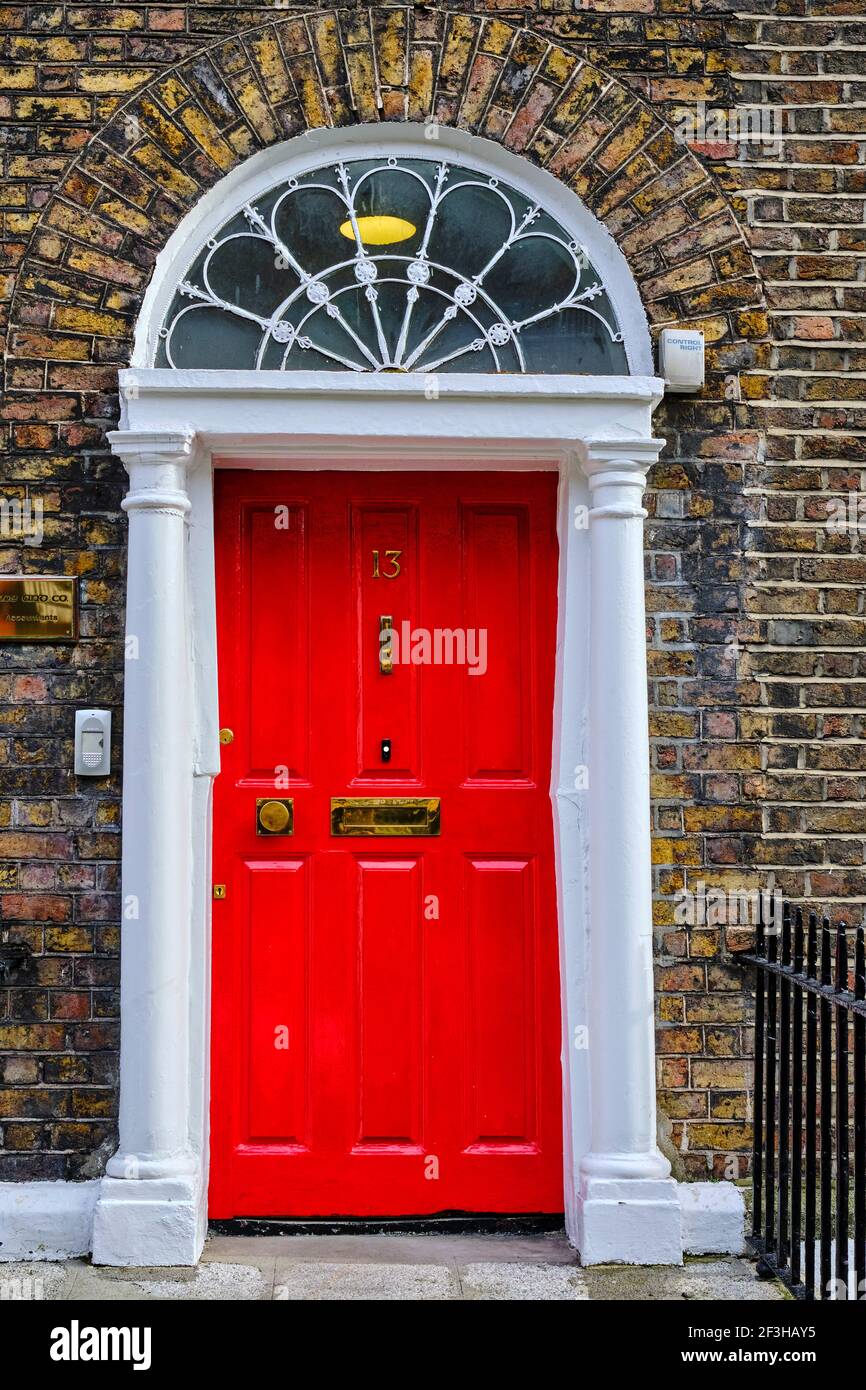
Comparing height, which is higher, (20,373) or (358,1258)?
(20,373)

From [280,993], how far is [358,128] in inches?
106

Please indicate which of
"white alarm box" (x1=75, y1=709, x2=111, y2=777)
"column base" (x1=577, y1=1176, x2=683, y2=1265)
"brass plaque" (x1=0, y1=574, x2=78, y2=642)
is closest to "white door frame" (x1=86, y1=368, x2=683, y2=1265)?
"column base" (x1=577, y1=1176, x2=683, y2=1265)

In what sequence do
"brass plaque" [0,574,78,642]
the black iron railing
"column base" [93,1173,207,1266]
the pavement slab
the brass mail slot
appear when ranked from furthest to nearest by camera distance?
the brass mail slot, "brass plaque" [0,574,78,642], "column base" [93,1173,207,1266], the pavement slab, the black iron railing

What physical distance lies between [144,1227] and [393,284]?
290 cm

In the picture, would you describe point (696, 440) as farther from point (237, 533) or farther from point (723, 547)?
point (237, 533)

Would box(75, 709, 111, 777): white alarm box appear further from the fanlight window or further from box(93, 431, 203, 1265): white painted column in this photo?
the fanlight window

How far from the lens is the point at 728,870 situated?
4148 millimetres

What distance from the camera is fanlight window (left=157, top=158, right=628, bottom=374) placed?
4164 mm

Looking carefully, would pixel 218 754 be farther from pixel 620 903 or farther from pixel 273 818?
pixel 620 903

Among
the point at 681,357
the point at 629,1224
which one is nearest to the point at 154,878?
the point at 629,1224

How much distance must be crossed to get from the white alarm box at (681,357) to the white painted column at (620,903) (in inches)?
8.9

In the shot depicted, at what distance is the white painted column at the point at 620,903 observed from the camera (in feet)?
12.8

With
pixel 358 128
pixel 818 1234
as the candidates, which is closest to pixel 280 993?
pixel 818 1234

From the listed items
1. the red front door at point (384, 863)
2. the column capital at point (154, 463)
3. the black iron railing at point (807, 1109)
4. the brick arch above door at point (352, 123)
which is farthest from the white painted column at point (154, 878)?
the black iron railing at point (807, 1109)
